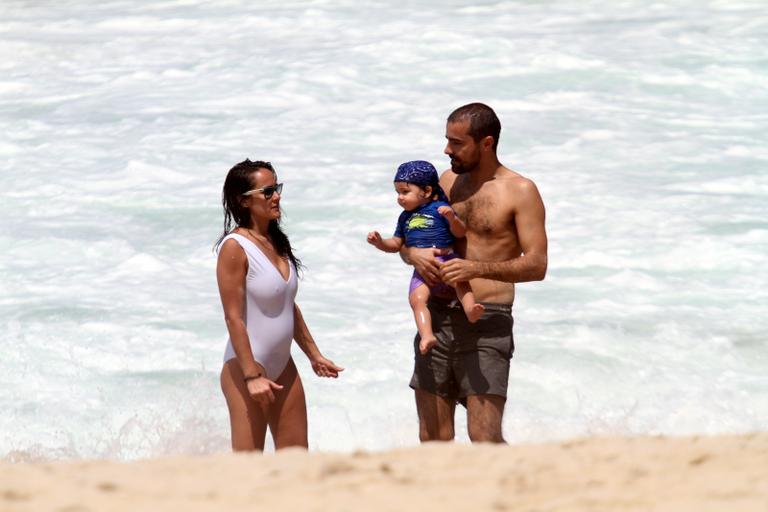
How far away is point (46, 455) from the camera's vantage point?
319 inches

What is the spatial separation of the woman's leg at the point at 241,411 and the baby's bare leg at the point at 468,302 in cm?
88

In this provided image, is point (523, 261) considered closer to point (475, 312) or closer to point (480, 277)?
point (480, 277)

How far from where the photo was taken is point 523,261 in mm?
5332

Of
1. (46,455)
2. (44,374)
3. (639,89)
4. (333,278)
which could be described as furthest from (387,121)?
(46,455)

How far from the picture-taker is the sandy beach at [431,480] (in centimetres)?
365

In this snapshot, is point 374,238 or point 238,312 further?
point 374,238

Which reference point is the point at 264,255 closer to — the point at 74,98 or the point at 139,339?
the point at 139,339

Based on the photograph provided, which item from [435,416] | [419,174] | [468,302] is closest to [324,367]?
[435,416]

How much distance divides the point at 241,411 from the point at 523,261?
4.04 ft

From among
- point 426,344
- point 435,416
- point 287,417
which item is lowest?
point 435,416

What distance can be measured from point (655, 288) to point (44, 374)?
16.2 feet

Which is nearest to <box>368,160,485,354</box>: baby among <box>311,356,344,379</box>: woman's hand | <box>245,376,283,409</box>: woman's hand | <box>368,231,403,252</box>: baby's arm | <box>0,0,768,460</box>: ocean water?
<box>368,231,403,252</box>: baby's arm

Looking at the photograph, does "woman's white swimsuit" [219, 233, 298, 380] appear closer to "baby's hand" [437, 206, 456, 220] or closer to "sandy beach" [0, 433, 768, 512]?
"baby's hand" [437, 206, 456, 220]

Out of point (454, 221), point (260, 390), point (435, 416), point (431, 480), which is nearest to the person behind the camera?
point (431, 480)
